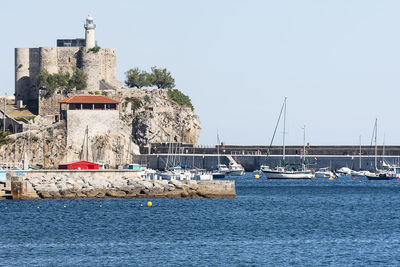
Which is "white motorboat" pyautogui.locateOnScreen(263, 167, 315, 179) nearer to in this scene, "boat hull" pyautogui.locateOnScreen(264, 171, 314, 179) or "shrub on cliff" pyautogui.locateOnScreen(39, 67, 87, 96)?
"boat hull" pyautogui.locateOnScreen(264, 171, 314, 179)

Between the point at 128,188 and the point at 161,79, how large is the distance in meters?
61.9

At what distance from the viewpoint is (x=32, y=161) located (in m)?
104

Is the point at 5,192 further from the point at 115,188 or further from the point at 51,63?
the point at 51,63

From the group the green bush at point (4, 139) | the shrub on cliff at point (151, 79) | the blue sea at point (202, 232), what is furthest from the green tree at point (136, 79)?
the blue sea at point (202, 232)

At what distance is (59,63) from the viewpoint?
393 ft

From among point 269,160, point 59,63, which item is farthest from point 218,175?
point 59,63

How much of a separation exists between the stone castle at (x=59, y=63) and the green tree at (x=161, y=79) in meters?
7.19

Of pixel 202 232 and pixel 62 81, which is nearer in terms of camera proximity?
pixel 202 232

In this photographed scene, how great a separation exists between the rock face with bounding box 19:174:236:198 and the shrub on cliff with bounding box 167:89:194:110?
5721 centimetres

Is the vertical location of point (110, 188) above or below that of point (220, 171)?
below

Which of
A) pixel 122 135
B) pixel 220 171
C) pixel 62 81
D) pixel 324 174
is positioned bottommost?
pixel 324 174

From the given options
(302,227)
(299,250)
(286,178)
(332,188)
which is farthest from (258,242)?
(286,178)

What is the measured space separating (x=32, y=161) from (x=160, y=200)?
43.2m

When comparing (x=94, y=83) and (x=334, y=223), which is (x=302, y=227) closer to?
(x=334, y=223)
